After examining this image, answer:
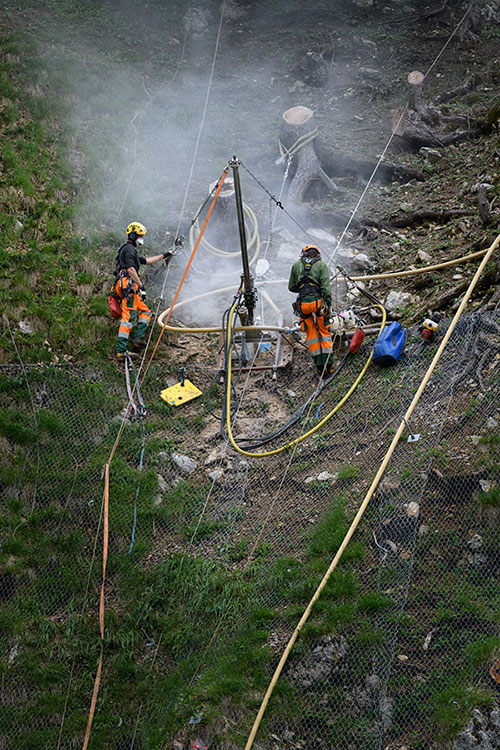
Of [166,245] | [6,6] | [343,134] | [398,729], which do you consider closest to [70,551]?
[398,729]

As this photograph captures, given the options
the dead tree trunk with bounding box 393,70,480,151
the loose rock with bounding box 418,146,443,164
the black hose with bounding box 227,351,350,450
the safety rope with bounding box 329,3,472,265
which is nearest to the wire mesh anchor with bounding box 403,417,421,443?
the black hose with bounding box 227,351,350,450

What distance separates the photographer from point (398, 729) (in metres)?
4.22

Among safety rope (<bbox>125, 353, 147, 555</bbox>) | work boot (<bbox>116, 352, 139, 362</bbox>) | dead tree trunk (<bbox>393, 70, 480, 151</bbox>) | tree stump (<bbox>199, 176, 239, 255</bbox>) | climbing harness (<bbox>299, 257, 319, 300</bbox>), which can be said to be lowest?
safety rope (<bbox>125, 353, 147, 555</bbox>)

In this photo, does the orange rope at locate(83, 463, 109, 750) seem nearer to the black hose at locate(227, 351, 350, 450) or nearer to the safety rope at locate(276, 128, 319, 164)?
the black hose at locate(227, 351, 350, 450)

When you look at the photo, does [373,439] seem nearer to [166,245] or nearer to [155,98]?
[166,245]

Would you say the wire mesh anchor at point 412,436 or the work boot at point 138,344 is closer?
the wire mesh anchor at point 412,436

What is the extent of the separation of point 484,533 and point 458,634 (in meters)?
0.82

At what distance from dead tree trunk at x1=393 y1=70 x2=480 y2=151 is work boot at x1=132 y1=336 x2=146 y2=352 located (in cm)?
665

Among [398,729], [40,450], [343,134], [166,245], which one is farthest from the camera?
[343,134]

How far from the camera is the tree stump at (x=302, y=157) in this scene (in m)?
10.8

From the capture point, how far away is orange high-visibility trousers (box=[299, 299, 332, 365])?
23.3ft

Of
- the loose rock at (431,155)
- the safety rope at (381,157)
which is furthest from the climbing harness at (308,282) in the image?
the loose rock at (431,155)

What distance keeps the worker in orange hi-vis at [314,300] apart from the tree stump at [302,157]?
393 cm

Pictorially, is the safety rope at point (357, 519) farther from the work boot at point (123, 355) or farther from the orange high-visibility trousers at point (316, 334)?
the work boot at point (123, 355)
